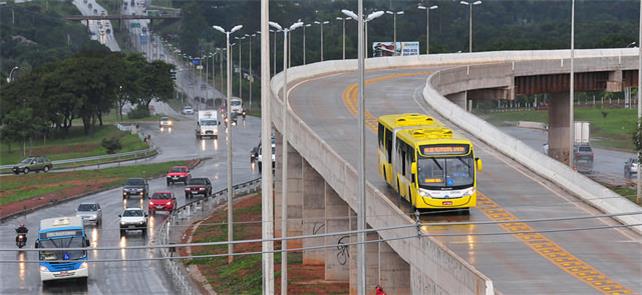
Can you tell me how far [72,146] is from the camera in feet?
465

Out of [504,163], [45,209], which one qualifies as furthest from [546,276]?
[45,209]

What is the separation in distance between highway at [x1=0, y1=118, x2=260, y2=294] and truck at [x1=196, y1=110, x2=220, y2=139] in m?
9.94

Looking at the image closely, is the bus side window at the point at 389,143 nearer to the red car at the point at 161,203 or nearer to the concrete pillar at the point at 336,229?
the concrete pillar at the point at 336,229

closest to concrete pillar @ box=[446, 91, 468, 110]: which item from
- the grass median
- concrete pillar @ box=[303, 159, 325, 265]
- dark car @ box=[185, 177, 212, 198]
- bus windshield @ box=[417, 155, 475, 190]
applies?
dark car @ box=[185, 177, 212, 198]

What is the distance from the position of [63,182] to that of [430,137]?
6444 centimetres

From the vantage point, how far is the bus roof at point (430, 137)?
143 feet

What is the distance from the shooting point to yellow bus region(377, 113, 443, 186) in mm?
48281

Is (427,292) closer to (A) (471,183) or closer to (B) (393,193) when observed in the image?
(A) (471,183)

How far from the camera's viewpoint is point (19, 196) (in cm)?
9581

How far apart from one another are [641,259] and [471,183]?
7.24 metres

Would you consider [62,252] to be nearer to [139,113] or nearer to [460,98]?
[460,98]

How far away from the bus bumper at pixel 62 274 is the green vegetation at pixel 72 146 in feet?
248

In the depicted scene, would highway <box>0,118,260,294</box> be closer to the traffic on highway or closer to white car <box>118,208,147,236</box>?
the traffic on highway

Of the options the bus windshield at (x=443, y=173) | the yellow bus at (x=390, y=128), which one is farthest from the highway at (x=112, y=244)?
the bus windshield at (x=443, y=173)
